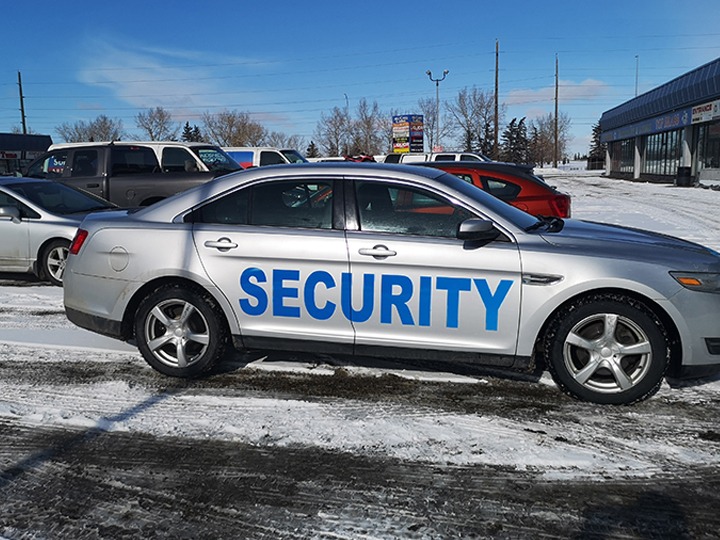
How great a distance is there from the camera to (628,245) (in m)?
4.18

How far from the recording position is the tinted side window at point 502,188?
28.2 ft

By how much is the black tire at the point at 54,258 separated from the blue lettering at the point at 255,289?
16.2 ft

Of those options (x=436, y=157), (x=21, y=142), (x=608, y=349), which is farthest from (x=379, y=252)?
(x=21, y=142)

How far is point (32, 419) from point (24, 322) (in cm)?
281

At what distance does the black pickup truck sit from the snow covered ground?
707cm

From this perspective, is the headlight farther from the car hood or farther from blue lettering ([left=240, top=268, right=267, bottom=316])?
blue lettering ([left=240, top=268, right=267, bottom=316])

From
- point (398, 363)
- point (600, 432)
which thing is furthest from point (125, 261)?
point (600, 432)

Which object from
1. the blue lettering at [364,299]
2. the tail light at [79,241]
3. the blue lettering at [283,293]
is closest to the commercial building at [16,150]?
the tail light at [79,241]

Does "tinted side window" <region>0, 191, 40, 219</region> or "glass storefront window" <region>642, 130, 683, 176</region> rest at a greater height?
"glass storefront window" <region>642, 130, 683, 176</region>

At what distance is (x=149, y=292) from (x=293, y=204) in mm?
1309

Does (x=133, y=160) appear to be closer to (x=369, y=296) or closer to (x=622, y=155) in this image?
(x=369, y=296)

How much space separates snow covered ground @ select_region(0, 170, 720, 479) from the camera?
135 inches

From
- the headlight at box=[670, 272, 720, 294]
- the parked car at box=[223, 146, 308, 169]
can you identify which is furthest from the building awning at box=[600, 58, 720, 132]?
the headlight at box=[670, 272, 720, 294]

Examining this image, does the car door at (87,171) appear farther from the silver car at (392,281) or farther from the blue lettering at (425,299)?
the blue lettering at (425,299)
